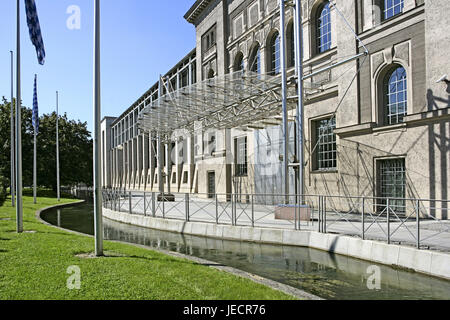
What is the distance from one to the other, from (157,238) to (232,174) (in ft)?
44.1

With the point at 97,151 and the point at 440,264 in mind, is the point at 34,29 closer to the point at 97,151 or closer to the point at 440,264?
the point at 97,151

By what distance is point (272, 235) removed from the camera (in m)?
12.1

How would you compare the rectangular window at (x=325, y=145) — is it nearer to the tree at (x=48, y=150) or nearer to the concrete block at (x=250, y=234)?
the concrete block at (x=250, y=234)

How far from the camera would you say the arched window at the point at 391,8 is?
589 inches

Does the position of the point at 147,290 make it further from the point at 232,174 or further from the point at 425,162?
the point at 232,174

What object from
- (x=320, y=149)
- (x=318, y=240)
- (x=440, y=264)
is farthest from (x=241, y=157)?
(x=440, y=264)

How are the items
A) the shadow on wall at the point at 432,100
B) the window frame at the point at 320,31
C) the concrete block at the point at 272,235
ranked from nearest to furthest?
the concrete block at the point at 272,235 < the shadow on wall at the point at 432,100 < the window frame at the point at 320,31

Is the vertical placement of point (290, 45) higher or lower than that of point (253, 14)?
lower

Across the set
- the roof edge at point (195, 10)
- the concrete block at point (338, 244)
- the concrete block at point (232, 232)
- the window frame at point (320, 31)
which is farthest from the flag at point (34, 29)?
the roof edge at point (195, 10)

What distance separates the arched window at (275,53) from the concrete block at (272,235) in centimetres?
1285

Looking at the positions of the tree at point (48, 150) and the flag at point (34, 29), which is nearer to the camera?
the flag at point (34, 29)

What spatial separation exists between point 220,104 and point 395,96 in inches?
353

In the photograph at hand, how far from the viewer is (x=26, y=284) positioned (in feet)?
19.6

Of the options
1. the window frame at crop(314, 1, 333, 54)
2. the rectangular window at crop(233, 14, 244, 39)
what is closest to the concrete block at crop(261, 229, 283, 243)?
the window frame at crop(314, 1, 333, 54)
